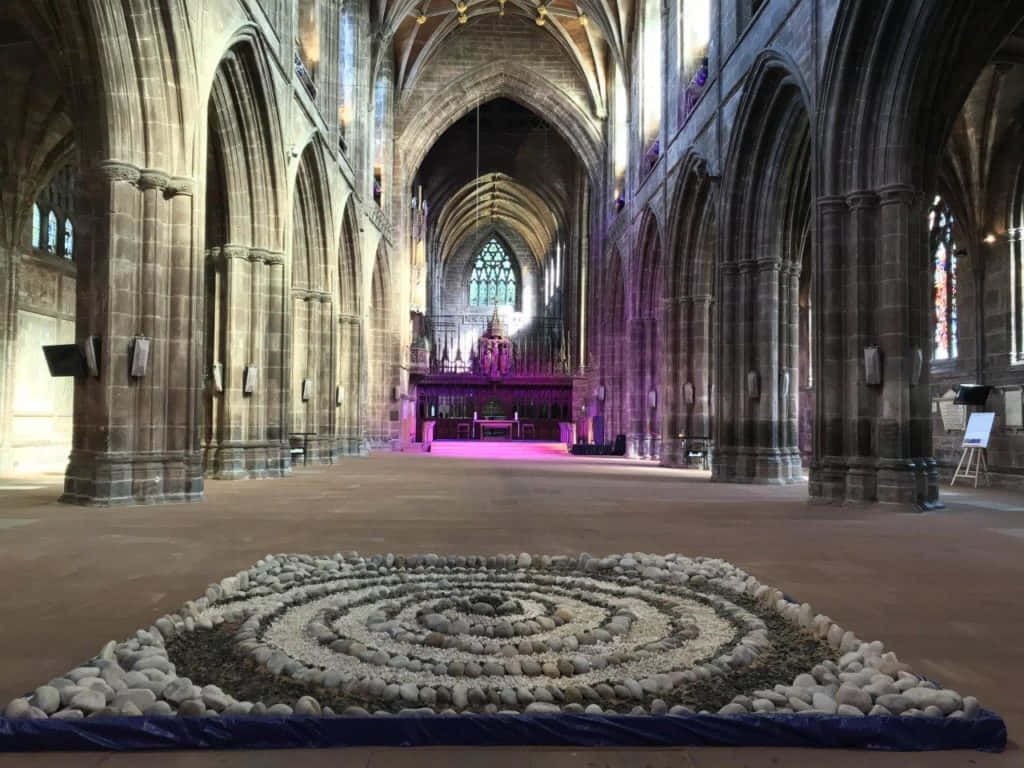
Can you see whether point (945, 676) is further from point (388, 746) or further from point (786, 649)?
point (388, 746)

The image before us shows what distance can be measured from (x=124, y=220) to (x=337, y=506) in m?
5.15

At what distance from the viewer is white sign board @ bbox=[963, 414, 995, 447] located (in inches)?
612

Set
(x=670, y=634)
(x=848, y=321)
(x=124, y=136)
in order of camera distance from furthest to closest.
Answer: (x=848, y=321)
(x=124, y=136)
(x=670, y=634)

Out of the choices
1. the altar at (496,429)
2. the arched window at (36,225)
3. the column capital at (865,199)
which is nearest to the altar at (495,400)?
the altar at (496,429)

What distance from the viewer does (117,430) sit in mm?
11039

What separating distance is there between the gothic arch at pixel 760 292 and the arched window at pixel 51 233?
56.5ft

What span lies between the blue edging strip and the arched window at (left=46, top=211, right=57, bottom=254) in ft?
70.6

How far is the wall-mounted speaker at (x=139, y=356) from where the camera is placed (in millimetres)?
11273

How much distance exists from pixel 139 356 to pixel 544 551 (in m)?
7.28

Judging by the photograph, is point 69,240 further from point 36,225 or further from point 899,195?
point 899,195

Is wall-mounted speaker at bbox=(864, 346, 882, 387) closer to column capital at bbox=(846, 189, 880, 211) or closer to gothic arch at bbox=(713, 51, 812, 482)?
column capital at bbox=(846, 189, 880, 211)

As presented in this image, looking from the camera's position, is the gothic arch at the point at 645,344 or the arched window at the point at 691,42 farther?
the gothic arch at the point at 645,344

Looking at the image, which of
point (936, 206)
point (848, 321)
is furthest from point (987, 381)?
point (848, 321)

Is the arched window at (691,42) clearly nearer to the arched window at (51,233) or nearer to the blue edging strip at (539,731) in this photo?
the arched window at (51,233)
